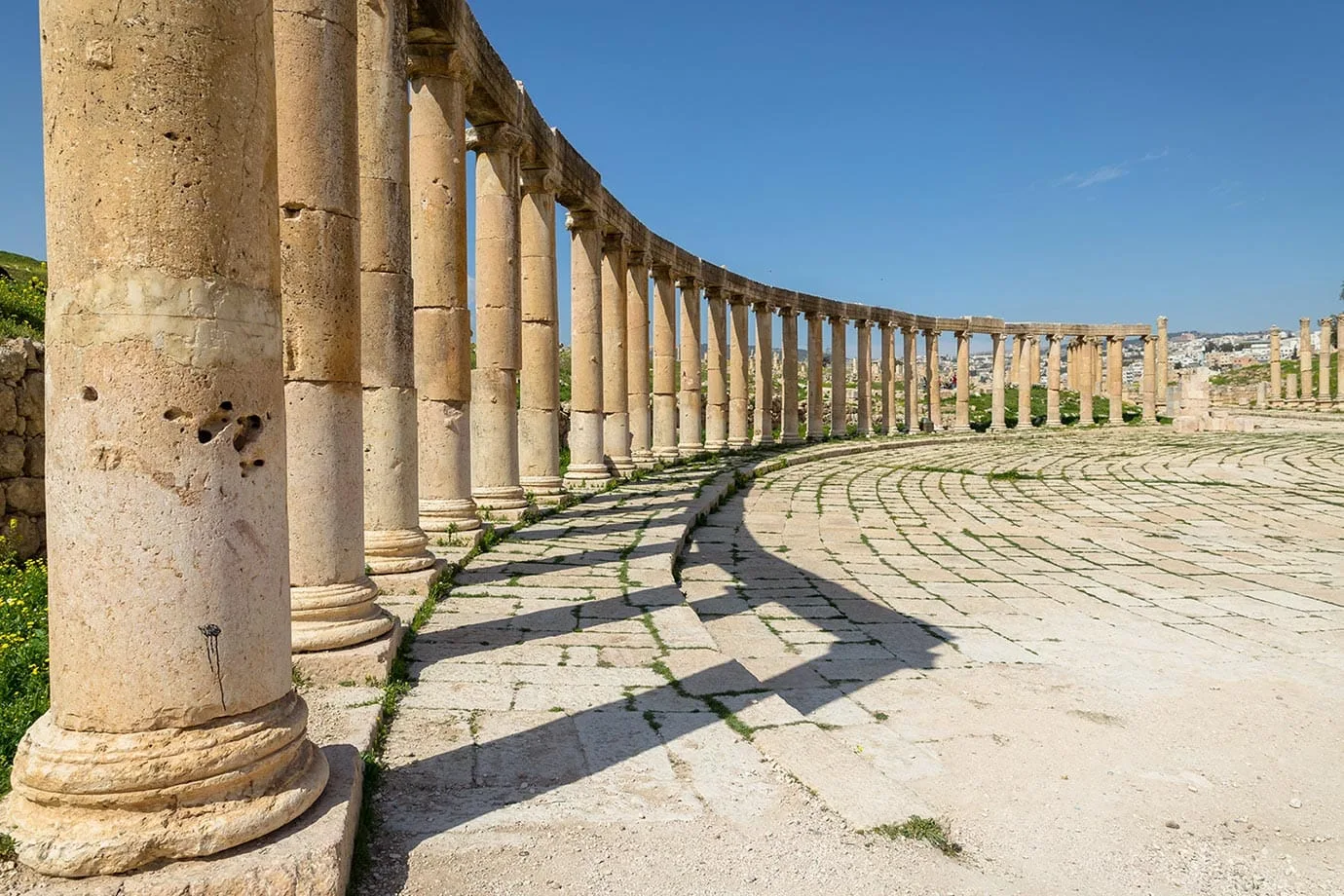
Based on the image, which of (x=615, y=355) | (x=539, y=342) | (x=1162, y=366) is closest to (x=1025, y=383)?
(x=1162, y=366)

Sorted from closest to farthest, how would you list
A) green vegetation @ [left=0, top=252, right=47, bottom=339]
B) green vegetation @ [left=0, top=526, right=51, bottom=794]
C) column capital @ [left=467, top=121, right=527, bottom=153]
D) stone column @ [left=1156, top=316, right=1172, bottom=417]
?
green vegetation @ [left=0, top=526, right=51, bottom=794]
green vegetation @ [left=0, top=252, right=47, bottom=339]
column capital @ [left=467, top=121, right=527, bottom=153]
stone column @ [left=1156, top=316, right=1172, bottom=417]

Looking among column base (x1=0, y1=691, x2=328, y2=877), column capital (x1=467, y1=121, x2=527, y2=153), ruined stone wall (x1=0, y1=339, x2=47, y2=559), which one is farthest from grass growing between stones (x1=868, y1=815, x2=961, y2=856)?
column capital (x1=467, y1=121, x2=527, y2=153)

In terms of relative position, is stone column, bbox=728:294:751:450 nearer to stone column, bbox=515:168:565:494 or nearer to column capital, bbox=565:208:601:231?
column capital, bbox=565:208:601:231

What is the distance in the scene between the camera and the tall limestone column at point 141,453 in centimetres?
280

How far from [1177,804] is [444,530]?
253 inches

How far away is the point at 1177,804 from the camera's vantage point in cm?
398

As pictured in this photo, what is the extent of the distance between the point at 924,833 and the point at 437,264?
22.2 ft

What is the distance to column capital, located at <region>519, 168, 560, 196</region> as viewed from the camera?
12.7m

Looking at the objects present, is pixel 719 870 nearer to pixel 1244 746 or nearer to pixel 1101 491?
pixel 1244 746

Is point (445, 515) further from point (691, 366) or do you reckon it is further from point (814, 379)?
point (814, 379)

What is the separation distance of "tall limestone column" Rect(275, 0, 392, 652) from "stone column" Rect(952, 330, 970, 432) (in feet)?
102

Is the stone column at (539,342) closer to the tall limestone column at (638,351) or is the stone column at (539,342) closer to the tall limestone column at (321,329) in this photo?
the tall limestone column at (638,351)

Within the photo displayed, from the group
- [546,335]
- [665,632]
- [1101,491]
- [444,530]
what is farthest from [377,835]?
[1101,491]

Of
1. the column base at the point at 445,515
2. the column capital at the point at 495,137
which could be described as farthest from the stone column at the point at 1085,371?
the column base at the point at 445,515
